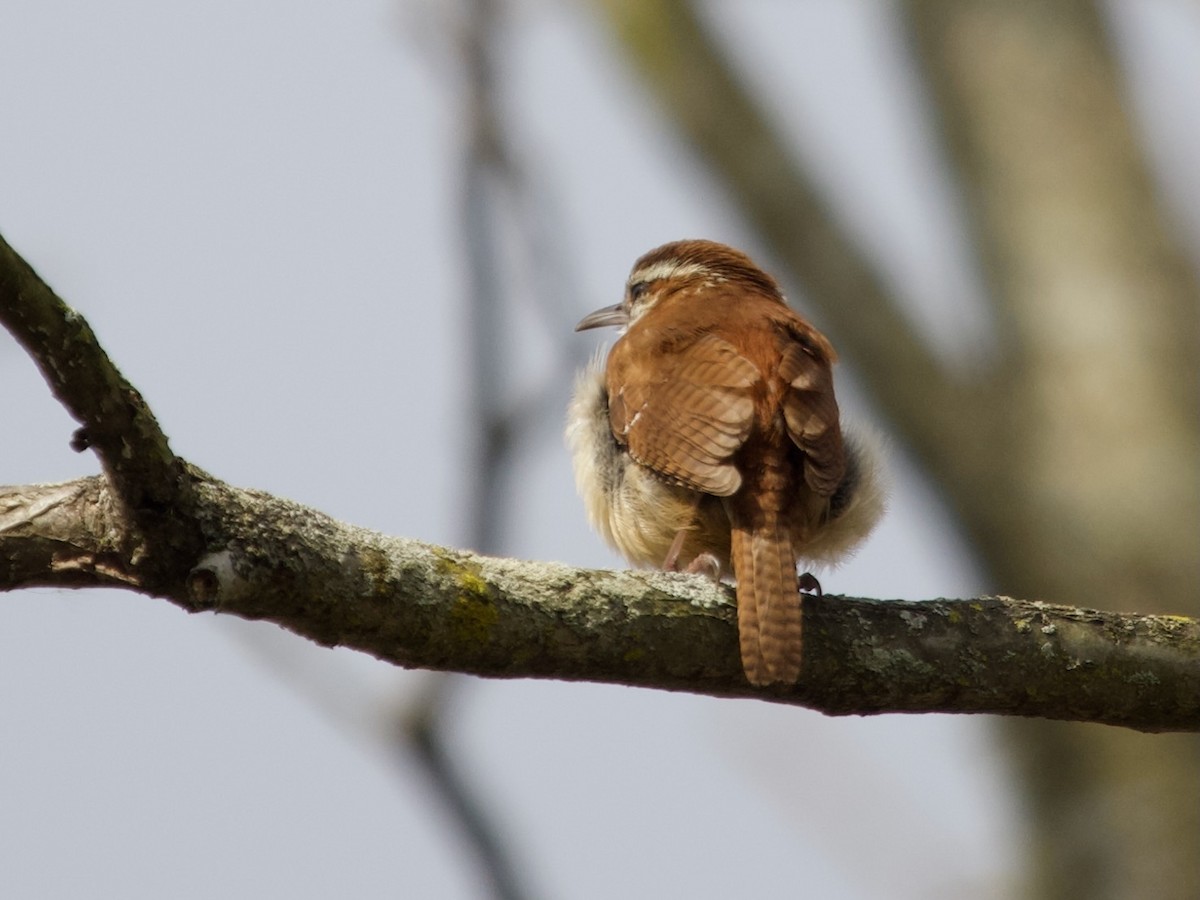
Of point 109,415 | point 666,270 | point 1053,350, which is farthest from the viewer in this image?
point 1053,350

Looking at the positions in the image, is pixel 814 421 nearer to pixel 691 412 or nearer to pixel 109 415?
pixel 691 412

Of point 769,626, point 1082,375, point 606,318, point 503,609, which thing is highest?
point 1082,375

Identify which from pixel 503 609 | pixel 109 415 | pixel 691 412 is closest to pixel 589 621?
pixel 503 609

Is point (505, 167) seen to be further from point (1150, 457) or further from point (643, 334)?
point (1150, 457)

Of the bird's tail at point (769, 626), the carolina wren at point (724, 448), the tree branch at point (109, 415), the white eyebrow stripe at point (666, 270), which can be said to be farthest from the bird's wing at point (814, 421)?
the tree branch at point (109, 415)

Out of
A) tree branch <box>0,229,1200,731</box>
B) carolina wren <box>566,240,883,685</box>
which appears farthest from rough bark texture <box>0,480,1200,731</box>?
carolina wren <box>566,240,883,685</box>

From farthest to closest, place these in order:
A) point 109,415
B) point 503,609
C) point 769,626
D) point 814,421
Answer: point 814,421 → point 769,626 → point 503,609 → point 109,415

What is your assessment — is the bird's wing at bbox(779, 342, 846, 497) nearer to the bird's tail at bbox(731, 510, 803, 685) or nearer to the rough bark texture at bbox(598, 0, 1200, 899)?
the bird's tail at bbox(731, 510, 803, 685)
